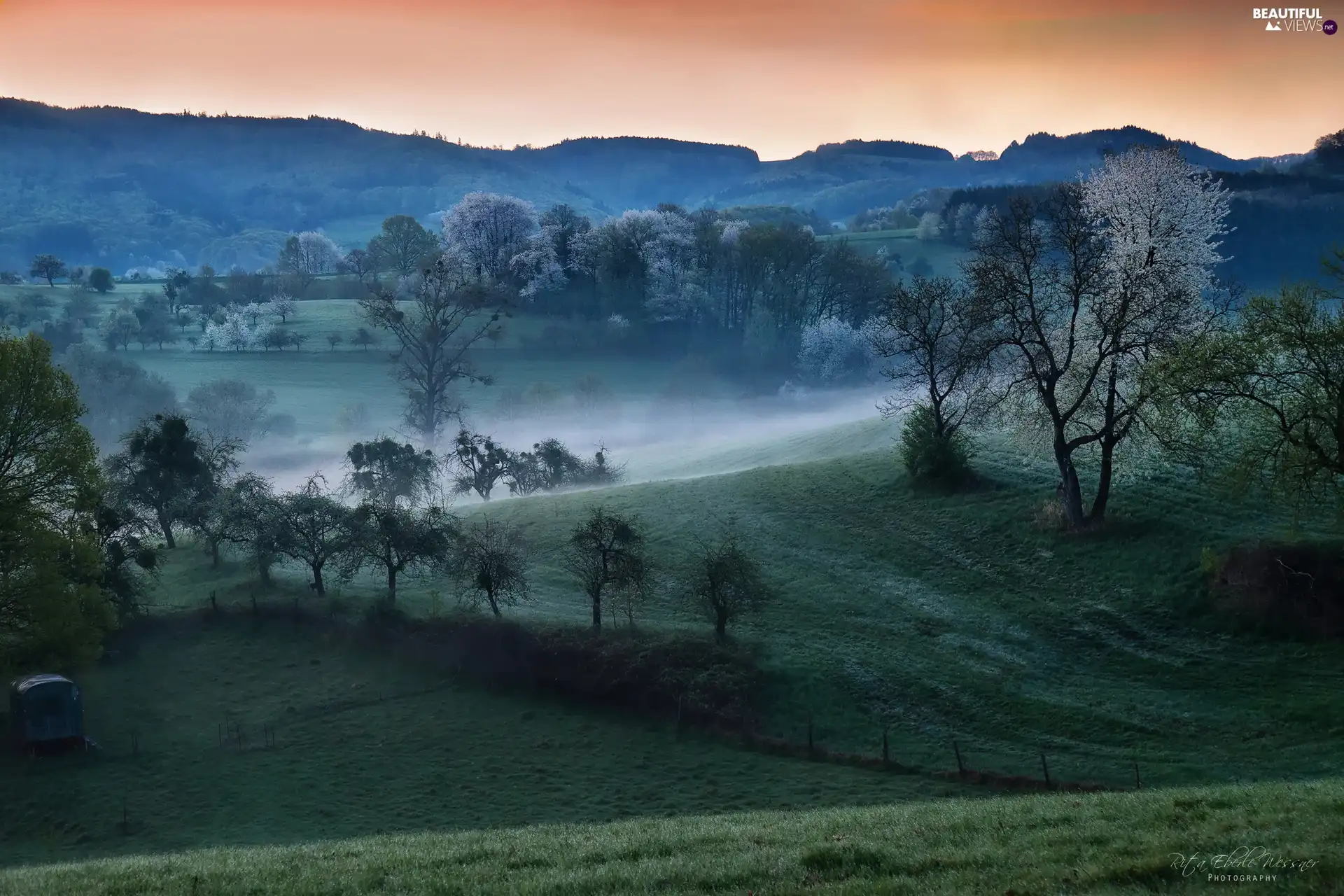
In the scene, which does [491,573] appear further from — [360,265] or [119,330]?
[360,265]

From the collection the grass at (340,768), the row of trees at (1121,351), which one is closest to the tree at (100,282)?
the grass at (340,768)

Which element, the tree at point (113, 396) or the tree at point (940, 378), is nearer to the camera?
the tree at point (940, 378)

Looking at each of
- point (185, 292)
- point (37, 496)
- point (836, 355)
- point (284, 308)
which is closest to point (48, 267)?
point (185, 292)

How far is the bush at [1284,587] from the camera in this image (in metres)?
38.3

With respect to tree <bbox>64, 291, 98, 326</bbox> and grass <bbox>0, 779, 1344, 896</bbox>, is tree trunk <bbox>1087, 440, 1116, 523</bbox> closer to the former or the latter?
grass <bbox>0, 779, 1344, 896</bbox>

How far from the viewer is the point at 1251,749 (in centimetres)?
3147

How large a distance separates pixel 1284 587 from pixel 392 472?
50.6m

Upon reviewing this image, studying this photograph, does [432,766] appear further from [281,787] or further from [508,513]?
[508,513]

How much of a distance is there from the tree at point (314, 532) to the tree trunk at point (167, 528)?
455 inches

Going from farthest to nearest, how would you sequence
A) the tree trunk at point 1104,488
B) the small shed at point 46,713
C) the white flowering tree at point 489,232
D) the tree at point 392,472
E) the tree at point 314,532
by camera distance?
the white flowering tree at point 489,232 → the tree at point 392,472 → the tree at point 314,532 → the tree trunk at point 1104,488 → the small shed at point 46,713

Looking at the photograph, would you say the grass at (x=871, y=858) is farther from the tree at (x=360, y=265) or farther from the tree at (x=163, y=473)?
the tree at (x=360, y=265)

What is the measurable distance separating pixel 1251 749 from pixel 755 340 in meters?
111

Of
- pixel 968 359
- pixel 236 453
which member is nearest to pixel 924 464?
pixel 968 359

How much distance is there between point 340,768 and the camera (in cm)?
3447
